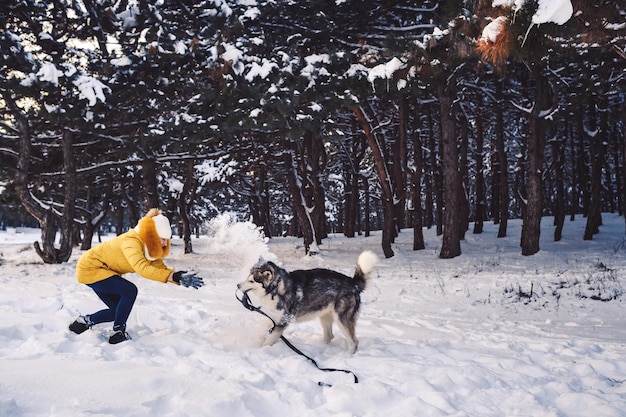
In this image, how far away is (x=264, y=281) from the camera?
558 cm

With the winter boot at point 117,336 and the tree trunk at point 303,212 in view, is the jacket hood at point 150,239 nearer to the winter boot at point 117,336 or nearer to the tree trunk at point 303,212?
the winter boot at point 117,336

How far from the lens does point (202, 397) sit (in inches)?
139

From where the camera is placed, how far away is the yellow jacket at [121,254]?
5297 mm

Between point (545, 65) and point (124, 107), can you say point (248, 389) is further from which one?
point (545, 65)

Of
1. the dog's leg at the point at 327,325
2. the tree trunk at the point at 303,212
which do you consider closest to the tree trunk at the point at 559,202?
the tree trunk at the point at 303,212

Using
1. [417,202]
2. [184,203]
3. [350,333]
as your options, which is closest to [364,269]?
[350,333]

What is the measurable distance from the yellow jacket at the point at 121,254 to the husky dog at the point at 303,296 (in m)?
1.11

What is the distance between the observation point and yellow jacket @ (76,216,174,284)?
5297mm

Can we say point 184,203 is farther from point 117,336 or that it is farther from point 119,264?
point 117,336

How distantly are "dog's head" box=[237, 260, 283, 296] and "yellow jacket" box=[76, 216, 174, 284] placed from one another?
954mm

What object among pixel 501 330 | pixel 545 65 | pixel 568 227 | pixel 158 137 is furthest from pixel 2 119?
pixel 568 227

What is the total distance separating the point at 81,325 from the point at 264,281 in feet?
7.30

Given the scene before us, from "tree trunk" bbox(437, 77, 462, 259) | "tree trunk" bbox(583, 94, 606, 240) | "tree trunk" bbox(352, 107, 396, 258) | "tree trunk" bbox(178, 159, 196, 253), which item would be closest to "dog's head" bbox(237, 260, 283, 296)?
"tree trunk" bbox(437, 77, 462, 259)

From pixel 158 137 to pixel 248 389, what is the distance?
12593 millimetres
